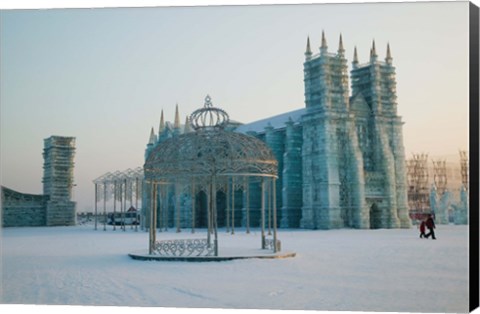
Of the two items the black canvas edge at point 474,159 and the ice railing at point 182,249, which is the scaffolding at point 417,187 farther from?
the black canvas edge at point 474,159

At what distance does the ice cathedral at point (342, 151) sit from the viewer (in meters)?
47.5

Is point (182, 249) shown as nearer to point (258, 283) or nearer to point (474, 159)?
point (258, 283)

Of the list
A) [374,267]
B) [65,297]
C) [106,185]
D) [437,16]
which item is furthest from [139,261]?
[106,185]

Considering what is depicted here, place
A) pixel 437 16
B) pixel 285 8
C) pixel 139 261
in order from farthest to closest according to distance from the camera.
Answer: pixel 139 261, pixel 285 8, pixel 437 16

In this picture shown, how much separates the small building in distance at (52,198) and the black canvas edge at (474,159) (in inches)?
2094

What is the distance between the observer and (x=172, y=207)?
213 feet

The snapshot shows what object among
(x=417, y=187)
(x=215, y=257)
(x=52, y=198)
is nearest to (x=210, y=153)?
(x=215, y=257)

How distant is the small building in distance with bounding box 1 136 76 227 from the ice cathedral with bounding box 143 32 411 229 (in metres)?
21.3

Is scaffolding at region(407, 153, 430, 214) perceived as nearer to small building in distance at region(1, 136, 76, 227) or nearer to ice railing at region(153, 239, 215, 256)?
small building in distance at region(1, 136, 76, 227)

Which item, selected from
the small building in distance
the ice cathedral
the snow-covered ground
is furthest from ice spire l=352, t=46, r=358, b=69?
the snow-covered ground

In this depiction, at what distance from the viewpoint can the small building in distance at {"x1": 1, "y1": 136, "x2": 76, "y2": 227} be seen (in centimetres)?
6319

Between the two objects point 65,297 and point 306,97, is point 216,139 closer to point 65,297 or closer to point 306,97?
point 65,297

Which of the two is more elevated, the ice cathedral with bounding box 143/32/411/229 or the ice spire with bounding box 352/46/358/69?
the ice spire with bounding box 352/46/358/69

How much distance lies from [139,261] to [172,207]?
1790 inches
